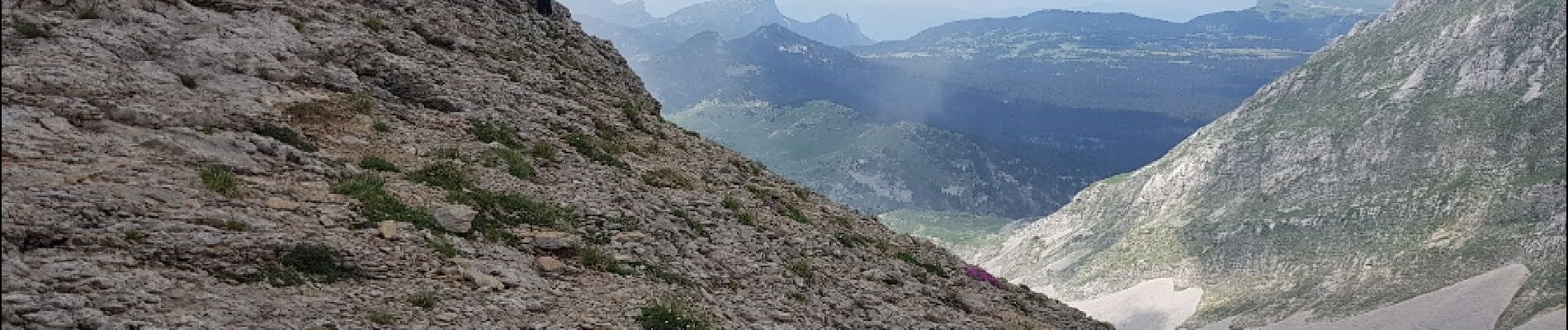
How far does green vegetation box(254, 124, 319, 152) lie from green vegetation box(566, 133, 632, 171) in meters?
10.5

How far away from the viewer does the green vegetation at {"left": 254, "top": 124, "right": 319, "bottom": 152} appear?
2789cm

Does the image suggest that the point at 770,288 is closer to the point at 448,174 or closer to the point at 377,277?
the point at 448,174

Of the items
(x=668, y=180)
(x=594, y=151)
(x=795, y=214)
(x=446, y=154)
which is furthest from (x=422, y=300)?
(x=795, y=214)

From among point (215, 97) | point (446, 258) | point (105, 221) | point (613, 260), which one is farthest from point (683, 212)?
point (105, 221)

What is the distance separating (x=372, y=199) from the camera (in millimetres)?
25812

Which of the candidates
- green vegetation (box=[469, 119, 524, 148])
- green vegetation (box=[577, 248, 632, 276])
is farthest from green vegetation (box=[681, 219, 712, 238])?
green vegetation (box=[469, 119, 524, 148])

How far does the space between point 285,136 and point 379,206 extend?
4596mm

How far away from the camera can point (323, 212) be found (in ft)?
79.6

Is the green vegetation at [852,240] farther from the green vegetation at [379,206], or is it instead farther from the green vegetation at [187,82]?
the green vegetation at [187,82]

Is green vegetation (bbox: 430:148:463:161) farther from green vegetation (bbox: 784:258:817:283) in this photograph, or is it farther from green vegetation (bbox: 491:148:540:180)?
green vegetation (bbox: 784:258:817:283)

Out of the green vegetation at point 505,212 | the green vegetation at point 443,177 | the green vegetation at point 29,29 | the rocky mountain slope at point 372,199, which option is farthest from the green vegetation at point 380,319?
the green vegetation at point 29,29

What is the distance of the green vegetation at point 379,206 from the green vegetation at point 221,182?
7.78 ft

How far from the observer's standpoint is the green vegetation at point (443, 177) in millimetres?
28906

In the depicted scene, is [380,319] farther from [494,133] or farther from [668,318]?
[494,133]
